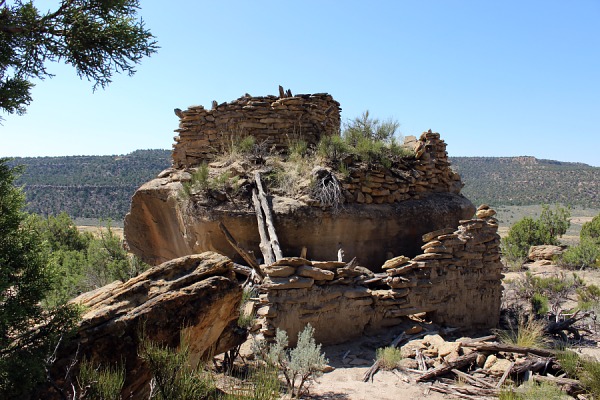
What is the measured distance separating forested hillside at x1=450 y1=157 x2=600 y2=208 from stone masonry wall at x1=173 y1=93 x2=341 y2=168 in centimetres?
2871

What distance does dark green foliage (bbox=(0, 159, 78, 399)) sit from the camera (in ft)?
12.1

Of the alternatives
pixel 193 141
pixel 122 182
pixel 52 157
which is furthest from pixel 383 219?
pixel 52 157

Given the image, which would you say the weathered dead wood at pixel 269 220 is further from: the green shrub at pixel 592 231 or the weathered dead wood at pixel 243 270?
the green shrub at pixel 592 231

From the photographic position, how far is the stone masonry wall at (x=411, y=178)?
862 centimetres

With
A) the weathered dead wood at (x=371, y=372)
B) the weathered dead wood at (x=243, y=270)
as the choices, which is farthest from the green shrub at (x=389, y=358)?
the weathered dead wood at (x=243, y=270)

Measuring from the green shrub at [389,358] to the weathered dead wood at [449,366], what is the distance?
1.29ft

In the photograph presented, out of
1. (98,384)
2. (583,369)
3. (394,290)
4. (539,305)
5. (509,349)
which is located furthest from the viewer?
(539,305)

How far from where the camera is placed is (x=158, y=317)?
4625mm

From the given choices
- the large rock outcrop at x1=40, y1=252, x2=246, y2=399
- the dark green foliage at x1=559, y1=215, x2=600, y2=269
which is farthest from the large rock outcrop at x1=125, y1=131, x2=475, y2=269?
the dark green foliage at x1=559, y1=215, x2=600, y2=269

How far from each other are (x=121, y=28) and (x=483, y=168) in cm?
5145

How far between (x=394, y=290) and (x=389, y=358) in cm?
138

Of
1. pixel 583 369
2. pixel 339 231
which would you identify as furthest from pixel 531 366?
pixel 339 231

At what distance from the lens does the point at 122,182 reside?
43.1 metres

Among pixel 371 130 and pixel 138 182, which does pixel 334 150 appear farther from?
pixel 138 182
